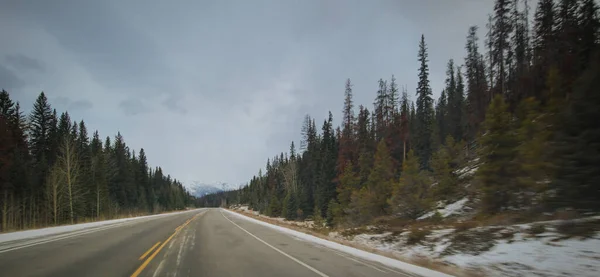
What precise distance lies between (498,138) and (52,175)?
46102 mm

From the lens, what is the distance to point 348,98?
58.5 m

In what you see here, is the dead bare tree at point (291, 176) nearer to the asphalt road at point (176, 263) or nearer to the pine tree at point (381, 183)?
the pine tree at point (381, 183)

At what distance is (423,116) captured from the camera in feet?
166

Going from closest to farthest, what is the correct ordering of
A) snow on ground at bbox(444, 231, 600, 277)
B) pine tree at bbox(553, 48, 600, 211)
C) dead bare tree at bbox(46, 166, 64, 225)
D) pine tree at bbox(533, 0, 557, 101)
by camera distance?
snow on ground at bbox(444, 231, 600, 277)
pine tree at bbox(553, 48, 600, 211)
pine tree at bbox(533, 0, 557, 101)
dead bare tree at bbox(46, 166, 64, 225)

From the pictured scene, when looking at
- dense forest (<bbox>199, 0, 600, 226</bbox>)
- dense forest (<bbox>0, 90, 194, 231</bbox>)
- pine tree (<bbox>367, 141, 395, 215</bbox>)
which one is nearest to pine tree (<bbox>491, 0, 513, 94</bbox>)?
dense forest (<bbox>199, 0, 600, 226</bbox>)

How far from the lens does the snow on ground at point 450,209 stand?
2186 centimetres

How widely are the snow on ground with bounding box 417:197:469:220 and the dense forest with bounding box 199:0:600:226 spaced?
70 centimetres

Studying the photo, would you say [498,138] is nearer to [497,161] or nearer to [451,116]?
[497,161]

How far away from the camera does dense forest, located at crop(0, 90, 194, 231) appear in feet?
116

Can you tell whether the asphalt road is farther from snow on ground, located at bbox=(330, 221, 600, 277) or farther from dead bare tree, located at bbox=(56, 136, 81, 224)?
dead bare tree, located at bbox=(56, 136, 81, 224)

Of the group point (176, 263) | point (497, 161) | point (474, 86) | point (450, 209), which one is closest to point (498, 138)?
point (497, 161)

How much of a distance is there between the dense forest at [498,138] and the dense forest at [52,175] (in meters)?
30.2

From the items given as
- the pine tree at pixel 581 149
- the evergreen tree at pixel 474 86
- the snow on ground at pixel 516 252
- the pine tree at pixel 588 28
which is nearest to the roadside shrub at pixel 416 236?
the snow on ground at pixel 516 252

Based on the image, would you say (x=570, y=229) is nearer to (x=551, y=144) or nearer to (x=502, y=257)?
(x=502, y=257)
